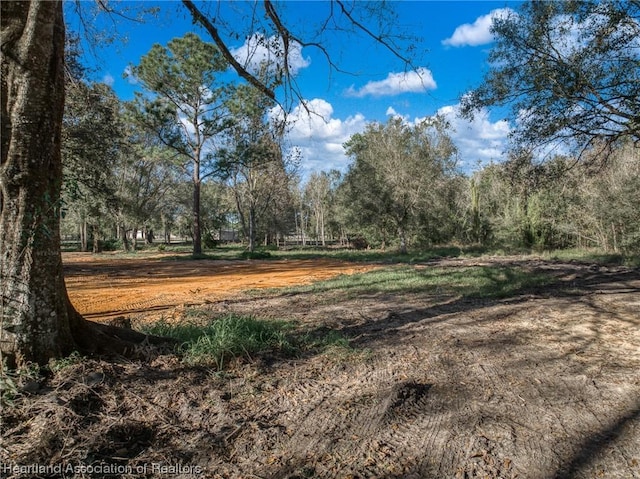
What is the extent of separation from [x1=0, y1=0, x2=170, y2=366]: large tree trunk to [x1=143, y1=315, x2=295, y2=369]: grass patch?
3.81ft

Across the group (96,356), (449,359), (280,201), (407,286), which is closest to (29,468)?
(96,356)

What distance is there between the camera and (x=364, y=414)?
9.25 feet

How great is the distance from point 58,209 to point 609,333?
20.7 feet

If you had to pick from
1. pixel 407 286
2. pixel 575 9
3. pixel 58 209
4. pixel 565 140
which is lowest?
pixel 407 286

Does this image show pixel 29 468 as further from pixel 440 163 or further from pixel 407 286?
pixel 440 163

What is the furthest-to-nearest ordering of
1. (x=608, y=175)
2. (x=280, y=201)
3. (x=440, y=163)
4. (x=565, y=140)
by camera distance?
(x=280, y=201) → (x=440, y=163) → (x=608, y=175) → (x=565, y=140)

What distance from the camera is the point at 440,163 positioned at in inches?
957

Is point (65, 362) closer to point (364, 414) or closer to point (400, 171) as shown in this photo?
point (364, 414)

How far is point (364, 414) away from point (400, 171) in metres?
21.4

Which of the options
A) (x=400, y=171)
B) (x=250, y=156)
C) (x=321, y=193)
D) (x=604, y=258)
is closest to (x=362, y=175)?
(x=400, y=171)

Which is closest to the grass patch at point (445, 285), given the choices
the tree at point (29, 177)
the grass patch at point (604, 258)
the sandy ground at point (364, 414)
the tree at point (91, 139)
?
the sandy ground at point (364, 414)

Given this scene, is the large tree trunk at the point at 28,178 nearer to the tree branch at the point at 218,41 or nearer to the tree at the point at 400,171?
the tree branch at the point at 218,41

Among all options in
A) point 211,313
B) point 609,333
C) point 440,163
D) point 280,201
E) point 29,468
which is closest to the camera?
point 29,468

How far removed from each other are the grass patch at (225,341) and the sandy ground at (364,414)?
0.19m
